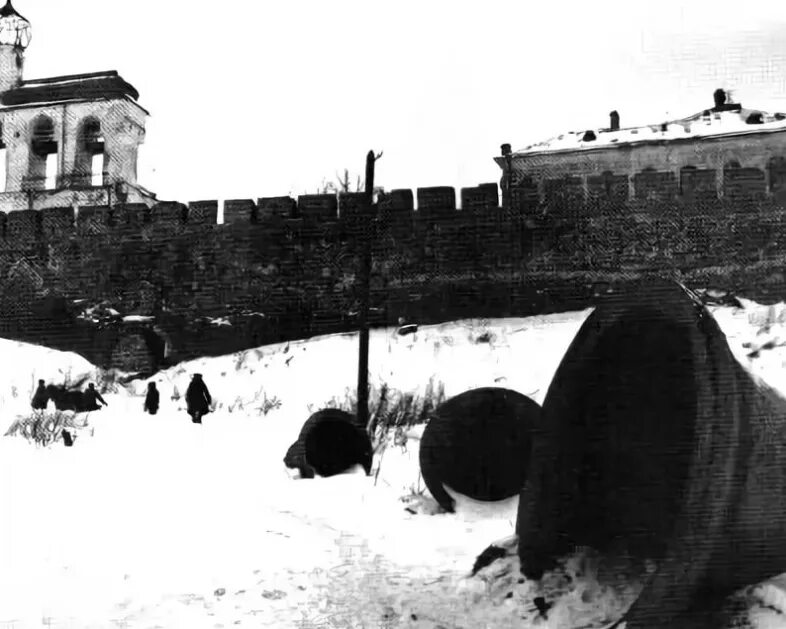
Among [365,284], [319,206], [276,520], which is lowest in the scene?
[276,520]

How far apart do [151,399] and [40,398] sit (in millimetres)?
442

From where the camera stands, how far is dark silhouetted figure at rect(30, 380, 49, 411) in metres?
3.45

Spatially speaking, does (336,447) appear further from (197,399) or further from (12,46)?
(12,46)

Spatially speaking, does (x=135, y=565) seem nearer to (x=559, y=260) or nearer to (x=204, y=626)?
(x=204, y=626)

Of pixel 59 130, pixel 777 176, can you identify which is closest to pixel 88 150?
pixel 59 130

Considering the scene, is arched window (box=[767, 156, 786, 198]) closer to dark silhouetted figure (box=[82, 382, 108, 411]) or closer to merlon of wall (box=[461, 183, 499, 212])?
merlon of wall (box=[461, 183, 499, 212])

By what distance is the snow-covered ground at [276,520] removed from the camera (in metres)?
2.72

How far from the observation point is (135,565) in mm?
2801

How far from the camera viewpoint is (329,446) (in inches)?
122

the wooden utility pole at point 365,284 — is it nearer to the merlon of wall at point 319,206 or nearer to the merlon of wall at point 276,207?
the merlon of wall at point 319,206

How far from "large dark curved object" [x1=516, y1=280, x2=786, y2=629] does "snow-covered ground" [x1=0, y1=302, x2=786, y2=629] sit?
0.42 feet

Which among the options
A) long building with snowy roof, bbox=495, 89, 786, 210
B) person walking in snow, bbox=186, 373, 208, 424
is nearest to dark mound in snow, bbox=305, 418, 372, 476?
person walking in snow, bbox=186, 373, 208, 424

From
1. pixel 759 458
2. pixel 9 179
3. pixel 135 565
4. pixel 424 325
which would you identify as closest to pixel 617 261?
pixel 424 325

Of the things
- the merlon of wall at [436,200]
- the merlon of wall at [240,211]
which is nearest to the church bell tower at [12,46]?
the merlon of wall at [240,211]
